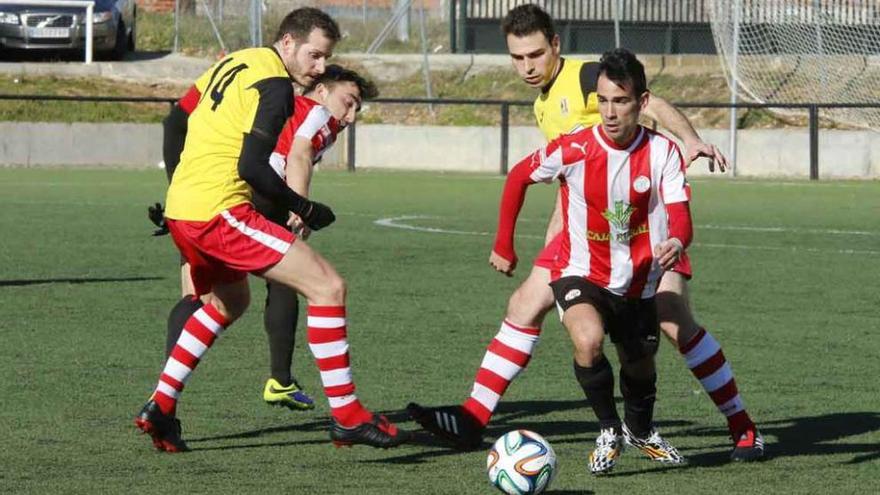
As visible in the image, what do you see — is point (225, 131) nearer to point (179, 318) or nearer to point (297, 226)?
point (297, 226)

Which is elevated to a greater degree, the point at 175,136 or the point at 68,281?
the point at 175,136

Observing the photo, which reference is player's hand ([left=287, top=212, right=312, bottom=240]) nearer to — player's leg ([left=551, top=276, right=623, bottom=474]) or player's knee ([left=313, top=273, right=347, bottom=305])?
player's knee ([left=313, top=273, right=347, bottom=305])

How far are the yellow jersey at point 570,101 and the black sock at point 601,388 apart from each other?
4.16ft

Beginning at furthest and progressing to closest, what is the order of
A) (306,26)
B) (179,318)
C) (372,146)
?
(372,146), (179,318), (306,26)

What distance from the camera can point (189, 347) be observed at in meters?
6.70

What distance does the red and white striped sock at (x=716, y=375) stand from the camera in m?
6.48

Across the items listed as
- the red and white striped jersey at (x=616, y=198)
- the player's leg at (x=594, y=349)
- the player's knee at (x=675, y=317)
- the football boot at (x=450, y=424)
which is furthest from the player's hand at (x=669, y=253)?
the football boot at (x=450, y=424)

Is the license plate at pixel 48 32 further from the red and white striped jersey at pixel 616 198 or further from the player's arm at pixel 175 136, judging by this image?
the red and white striped jersey at pixel 616 198

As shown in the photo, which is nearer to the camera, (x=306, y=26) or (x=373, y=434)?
(x=373, y=434)

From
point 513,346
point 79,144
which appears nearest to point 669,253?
point 513,346

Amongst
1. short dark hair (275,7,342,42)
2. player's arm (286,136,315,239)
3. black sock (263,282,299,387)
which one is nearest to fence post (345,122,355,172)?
black sock (263,282,299,387)

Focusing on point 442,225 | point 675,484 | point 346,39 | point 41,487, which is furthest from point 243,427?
point 346,39

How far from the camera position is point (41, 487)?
5734 millimetres

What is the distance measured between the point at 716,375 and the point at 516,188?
40.7 inches
